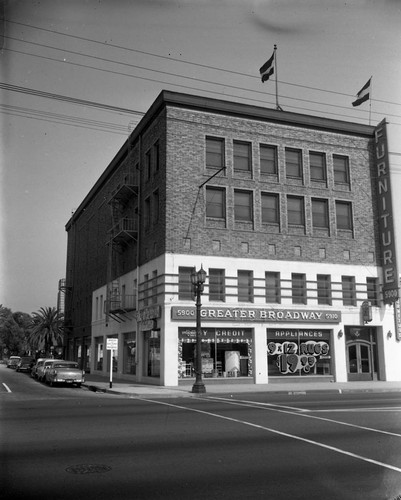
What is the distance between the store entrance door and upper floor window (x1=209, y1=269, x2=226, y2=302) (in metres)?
8.87

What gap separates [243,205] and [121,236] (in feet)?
31.1

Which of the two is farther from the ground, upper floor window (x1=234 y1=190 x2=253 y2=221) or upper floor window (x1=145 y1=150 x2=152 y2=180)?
upper floor window (x1=145 y1=150 x2=152 y2=180)

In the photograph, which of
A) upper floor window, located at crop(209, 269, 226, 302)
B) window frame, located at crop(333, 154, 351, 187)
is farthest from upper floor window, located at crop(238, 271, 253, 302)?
window frame, located at crop(333, 154, 351, 187)

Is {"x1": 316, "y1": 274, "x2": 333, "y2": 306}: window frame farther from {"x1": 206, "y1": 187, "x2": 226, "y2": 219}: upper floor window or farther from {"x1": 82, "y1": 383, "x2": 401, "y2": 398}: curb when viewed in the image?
{"x1": 82, "y1": 383, "x2": 401, "y2": 398}: curb

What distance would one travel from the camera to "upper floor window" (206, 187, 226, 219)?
3114cm

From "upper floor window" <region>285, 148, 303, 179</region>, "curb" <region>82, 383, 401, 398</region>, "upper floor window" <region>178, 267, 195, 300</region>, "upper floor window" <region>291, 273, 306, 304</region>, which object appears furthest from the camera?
"upper floor window" <region>285, 148, 303, 179</region>

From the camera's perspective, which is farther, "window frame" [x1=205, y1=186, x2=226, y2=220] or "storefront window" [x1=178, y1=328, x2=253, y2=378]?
"window frame" [x1=205, y1=186, x2=226, y2=220]

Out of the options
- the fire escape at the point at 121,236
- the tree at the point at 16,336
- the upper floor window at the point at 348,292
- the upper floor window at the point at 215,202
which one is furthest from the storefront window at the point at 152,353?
the tree at the point at 16,336

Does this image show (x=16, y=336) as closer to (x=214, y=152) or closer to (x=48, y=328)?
(x=48, y=328)

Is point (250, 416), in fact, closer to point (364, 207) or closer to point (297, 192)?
point (297, 192)

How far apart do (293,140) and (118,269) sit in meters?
16.0

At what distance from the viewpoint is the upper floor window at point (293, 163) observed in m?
33.5

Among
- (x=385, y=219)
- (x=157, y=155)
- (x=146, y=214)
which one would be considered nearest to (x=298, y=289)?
(x=385, y=219)

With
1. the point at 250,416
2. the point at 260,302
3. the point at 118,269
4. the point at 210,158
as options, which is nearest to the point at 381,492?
the point at 250,416
